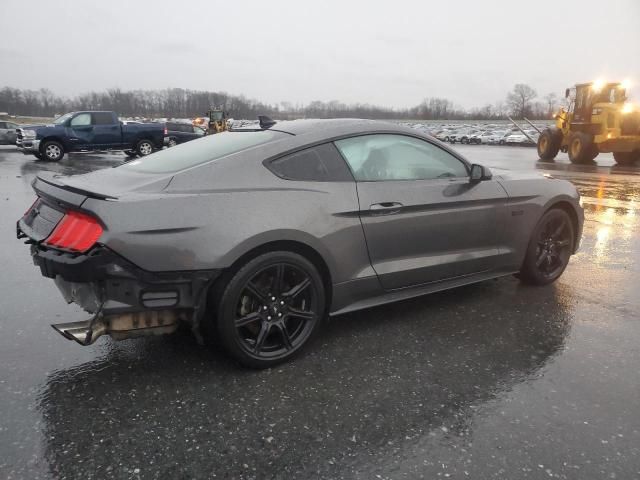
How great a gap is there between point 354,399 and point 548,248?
271 cm

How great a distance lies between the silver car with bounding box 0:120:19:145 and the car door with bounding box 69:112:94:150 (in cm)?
971

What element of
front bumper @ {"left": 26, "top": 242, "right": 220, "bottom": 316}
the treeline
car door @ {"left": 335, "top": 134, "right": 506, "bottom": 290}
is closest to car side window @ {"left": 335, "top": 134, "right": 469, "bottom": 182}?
car door @ {"left": 335, "top": 134, "right": 506, "bottom": 290}

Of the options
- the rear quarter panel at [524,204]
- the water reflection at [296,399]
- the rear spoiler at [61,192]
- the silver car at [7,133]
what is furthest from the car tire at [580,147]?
the silver car at [7,133]

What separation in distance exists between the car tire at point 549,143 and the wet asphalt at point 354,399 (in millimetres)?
19978

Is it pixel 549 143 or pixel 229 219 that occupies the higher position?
pixel 549 143

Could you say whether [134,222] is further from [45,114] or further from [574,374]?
[45,114]

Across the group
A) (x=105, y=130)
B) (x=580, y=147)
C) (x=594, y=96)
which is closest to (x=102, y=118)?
(x=105, y=130)

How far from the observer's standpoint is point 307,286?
305 centimetres

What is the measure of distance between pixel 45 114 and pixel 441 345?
12067 centimetres

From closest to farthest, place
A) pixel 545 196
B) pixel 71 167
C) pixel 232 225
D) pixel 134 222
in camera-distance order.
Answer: pixel 134 222 < pixel 232 225 < pixel 545 196 < pixel 71 167

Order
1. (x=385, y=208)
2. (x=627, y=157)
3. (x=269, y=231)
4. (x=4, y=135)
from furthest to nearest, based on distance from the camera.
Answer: (x=4, y=135) < (x=627, y=157) < (x=385, y=208) < (x=269, y=231)

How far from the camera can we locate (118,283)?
2.56m

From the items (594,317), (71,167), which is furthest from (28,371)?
(71,167)

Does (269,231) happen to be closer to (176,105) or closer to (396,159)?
(396,159)
